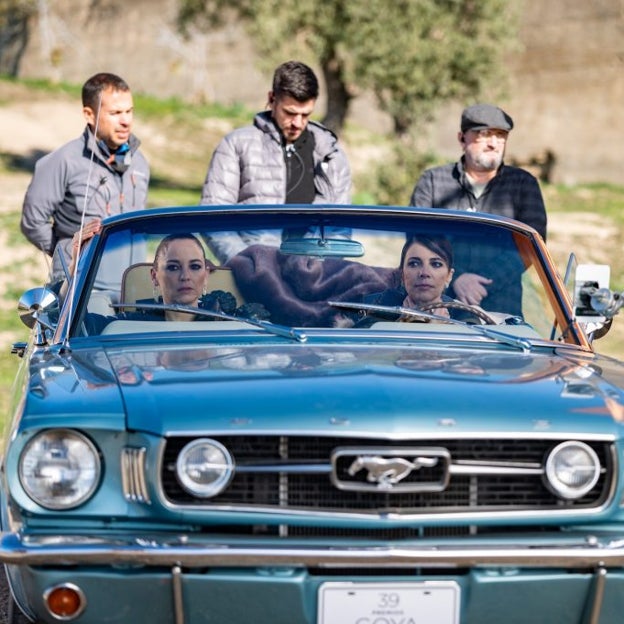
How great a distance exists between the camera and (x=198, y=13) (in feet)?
91.0

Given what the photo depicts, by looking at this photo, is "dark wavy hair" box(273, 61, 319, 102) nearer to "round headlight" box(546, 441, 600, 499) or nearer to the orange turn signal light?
"round headlight" box(546, 441, 600, 499)

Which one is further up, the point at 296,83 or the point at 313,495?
the point at 296,83

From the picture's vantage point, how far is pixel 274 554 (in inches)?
134

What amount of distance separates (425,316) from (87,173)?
321 centimetres

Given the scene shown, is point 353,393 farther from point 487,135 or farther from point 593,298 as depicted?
point 487,135

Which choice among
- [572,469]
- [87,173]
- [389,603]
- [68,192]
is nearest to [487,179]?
[87,173]

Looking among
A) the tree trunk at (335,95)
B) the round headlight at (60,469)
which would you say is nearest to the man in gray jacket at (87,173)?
the round headlight at (60,469)

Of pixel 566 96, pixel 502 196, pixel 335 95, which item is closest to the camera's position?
pixel 502 196

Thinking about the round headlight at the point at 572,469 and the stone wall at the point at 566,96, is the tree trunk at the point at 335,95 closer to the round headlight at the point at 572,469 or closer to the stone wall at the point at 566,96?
the stone wall at the point at 566,96

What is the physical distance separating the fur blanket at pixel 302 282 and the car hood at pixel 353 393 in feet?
1.50

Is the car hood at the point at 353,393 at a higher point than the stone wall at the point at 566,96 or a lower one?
lower

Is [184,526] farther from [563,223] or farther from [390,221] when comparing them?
[563,223]

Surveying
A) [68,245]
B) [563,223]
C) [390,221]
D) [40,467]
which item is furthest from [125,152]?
[563,223]

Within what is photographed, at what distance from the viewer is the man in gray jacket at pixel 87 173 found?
7324 mm
